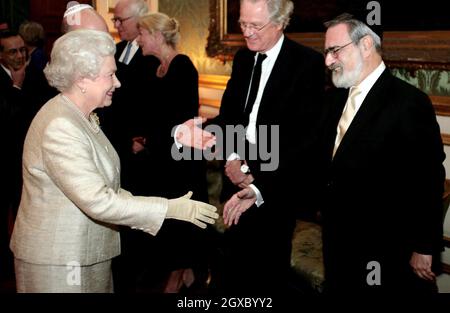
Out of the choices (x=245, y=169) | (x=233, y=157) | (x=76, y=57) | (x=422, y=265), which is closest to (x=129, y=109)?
(x=233, y=157)

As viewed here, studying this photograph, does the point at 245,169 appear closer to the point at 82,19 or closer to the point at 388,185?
the point at 388,185

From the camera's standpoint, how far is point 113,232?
88.4 inches

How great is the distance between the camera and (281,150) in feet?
8.46

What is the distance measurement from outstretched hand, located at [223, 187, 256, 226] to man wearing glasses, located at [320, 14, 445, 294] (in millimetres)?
438

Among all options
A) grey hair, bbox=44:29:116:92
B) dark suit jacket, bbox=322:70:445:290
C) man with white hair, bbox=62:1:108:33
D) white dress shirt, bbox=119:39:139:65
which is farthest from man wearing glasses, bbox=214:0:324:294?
white dress shirt, bbox=119:39:139:65

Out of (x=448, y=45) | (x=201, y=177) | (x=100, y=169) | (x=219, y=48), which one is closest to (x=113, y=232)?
(x=100, y=169)

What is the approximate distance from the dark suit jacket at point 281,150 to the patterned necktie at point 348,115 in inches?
9.3

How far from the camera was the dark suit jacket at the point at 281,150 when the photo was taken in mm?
2549

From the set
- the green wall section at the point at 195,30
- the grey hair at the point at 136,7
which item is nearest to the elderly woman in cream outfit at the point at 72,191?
the grey hair at the point at 136,7

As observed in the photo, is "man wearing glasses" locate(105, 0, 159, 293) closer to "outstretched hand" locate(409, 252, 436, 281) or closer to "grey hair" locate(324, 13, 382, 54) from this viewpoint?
"grey hair" locate(324, 13, 382, 54)

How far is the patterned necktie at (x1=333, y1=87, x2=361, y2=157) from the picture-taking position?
226 centimetres

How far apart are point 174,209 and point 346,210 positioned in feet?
2.62
